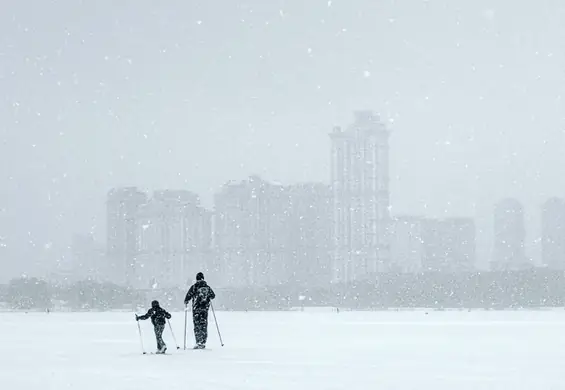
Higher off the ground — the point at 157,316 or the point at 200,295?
the point at 200,295

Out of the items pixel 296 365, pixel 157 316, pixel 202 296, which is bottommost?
pixel 296 365

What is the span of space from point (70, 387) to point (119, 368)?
12.8 feet

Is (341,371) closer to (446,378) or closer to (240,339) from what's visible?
(446,378)

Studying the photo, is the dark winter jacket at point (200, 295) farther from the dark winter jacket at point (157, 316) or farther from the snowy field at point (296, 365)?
the snowy field at point (296, 365)

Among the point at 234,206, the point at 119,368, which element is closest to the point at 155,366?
the point at 119,368

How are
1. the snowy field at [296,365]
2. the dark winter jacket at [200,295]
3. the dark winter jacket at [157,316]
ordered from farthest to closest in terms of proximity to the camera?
the dark winter jacket at [200,295] → the dark winter jacket at [157,316] → the snowy field at [296,365]

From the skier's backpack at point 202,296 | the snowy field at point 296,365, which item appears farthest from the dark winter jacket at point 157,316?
the skier's backpack at point 202,296

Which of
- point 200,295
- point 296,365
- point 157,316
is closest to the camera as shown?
point 296,365

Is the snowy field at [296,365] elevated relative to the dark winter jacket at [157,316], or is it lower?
lower

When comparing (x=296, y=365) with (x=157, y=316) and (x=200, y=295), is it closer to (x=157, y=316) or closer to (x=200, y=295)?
(x=157, y=316)

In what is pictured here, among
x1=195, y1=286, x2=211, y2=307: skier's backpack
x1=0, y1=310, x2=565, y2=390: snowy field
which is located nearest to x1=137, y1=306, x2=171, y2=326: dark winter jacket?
x1=0, y1=310, x2=565, y2=390: snowy field

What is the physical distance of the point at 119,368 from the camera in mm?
20156

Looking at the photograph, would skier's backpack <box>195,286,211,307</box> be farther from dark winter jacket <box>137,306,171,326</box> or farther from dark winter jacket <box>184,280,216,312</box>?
dark winter jacket <box>137,306,171,326</box>

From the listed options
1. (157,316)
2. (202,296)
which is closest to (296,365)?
(157,316)
